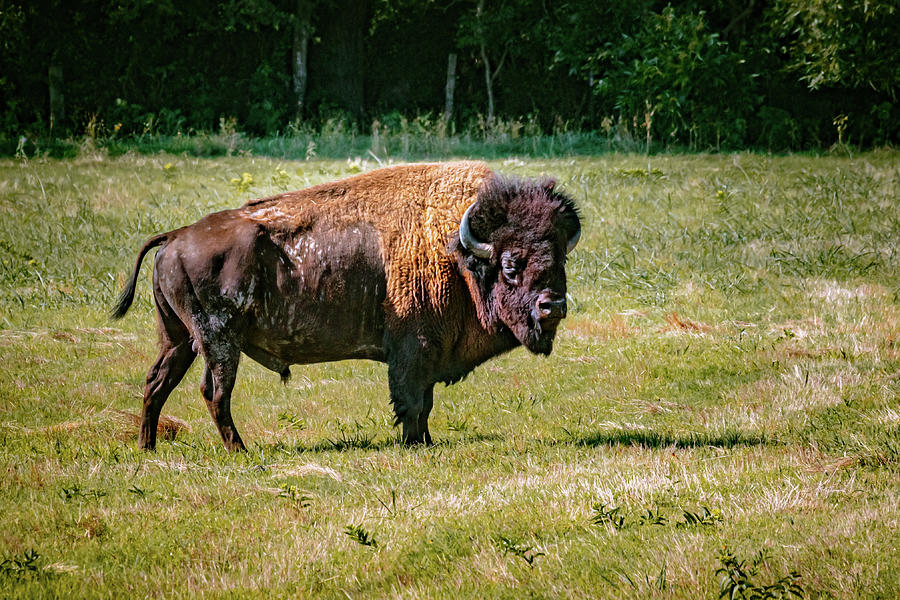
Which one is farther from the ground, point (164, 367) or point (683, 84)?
point (683, 84)

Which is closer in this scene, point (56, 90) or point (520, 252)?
point (520, 252)

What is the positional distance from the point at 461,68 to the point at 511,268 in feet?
72.2

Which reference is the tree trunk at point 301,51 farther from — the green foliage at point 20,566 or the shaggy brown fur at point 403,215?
the green foliage at point 20,566

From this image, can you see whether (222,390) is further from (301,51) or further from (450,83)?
(450,83)

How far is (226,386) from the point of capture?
23.7 feet

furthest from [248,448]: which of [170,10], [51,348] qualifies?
[170,10]

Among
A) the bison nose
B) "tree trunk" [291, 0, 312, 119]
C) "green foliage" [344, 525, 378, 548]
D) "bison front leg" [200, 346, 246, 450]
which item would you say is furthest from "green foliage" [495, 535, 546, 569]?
"tree trunk" [291, 0, 312, 119]

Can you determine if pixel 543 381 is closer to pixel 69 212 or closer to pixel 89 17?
pixel 69 212

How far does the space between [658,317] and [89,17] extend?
63.6 feet

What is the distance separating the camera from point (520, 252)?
7.23 m

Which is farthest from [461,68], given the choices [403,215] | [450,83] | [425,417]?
[425,417]

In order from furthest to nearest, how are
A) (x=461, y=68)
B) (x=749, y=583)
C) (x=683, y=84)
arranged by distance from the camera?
(x=461, y=68), (x=683, y=84), (x=749, y=583)

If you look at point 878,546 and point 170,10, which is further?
point 170,10

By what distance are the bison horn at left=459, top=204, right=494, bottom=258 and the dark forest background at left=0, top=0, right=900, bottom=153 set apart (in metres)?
16.5
